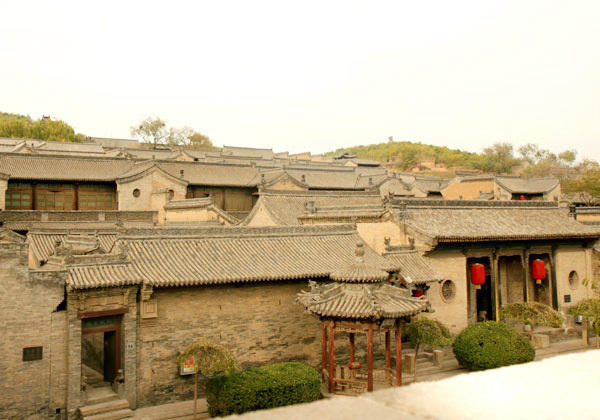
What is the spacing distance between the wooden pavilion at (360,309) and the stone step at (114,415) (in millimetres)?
5199

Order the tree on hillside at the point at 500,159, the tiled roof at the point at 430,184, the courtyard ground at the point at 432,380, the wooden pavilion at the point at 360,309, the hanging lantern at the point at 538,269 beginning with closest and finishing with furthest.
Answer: the courtyard ground at the point at 432,380 → the wooden pavilion at the point at 360,309 → the hanging lantern at the point at 538,269 → the tiled roof at the point at 430,184 → the tree on hillside at the point at 500,159

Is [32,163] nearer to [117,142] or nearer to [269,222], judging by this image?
[269,222]

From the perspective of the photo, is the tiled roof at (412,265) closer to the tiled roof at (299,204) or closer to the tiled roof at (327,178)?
the tiled roof at (299,204)

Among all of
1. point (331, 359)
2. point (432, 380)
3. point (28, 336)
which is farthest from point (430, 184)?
point (432, 380)

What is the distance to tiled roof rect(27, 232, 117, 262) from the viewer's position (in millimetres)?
21484

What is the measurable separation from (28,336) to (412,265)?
41.0 ft

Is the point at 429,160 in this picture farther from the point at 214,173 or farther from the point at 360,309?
the point at 360,309

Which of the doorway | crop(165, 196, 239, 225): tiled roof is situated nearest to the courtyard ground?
the doorway

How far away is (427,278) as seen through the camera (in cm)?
1819

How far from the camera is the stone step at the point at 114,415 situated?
1241 cm

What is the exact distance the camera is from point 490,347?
16125 millimetres

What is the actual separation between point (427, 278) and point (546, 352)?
5.65 meters

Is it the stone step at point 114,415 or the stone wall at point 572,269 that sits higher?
the stone wall at point 572,269

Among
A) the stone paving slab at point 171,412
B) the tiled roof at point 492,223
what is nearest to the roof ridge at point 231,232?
the tiled roof at point 492,223
